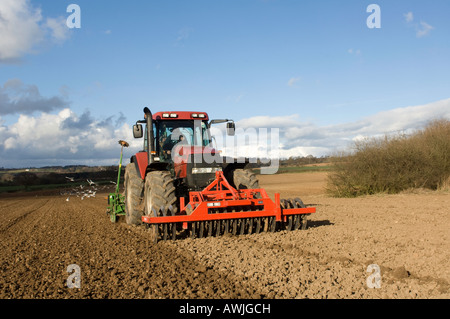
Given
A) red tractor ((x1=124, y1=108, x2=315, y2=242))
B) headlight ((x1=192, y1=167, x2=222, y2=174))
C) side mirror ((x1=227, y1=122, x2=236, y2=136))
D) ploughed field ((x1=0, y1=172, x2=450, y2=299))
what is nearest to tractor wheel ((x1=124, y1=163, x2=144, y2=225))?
red tractor ((x1=124, y1=108, x2=315, y2=242))

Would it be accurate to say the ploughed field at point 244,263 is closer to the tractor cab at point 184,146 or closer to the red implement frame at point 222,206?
the red implement frame at point 222,206

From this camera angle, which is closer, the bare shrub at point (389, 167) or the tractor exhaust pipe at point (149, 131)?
the tractor exhaust pipe at point (149, 131)

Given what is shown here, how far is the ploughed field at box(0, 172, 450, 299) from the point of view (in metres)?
3.99

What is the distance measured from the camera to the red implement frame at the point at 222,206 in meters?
6.40

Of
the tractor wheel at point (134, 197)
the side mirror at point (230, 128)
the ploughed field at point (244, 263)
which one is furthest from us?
the tractor wheel at point (134, 197)

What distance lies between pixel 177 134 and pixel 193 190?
4.39 ft

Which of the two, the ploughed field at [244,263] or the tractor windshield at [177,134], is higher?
the tractor windshield at [177,134]

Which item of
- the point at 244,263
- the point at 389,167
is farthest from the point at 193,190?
the point at 389,167

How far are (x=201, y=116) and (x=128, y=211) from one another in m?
2.82

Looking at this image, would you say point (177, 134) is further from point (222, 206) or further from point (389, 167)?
point (389, 167)

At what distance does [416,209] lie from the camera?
1059 cm

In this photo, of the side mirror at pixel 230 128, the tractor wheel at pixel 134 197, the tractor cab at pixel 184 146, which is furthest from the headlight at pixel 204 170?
the tractor wheel at pixel 134 197

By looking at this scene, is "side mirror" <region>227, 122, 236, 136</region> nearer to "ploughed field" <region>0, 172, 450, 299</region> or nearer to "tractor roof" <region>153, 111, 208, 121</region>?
"tractor roof" <region>153, 111, 208, 121</region>

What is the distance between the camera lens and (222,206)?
653 centimetres
